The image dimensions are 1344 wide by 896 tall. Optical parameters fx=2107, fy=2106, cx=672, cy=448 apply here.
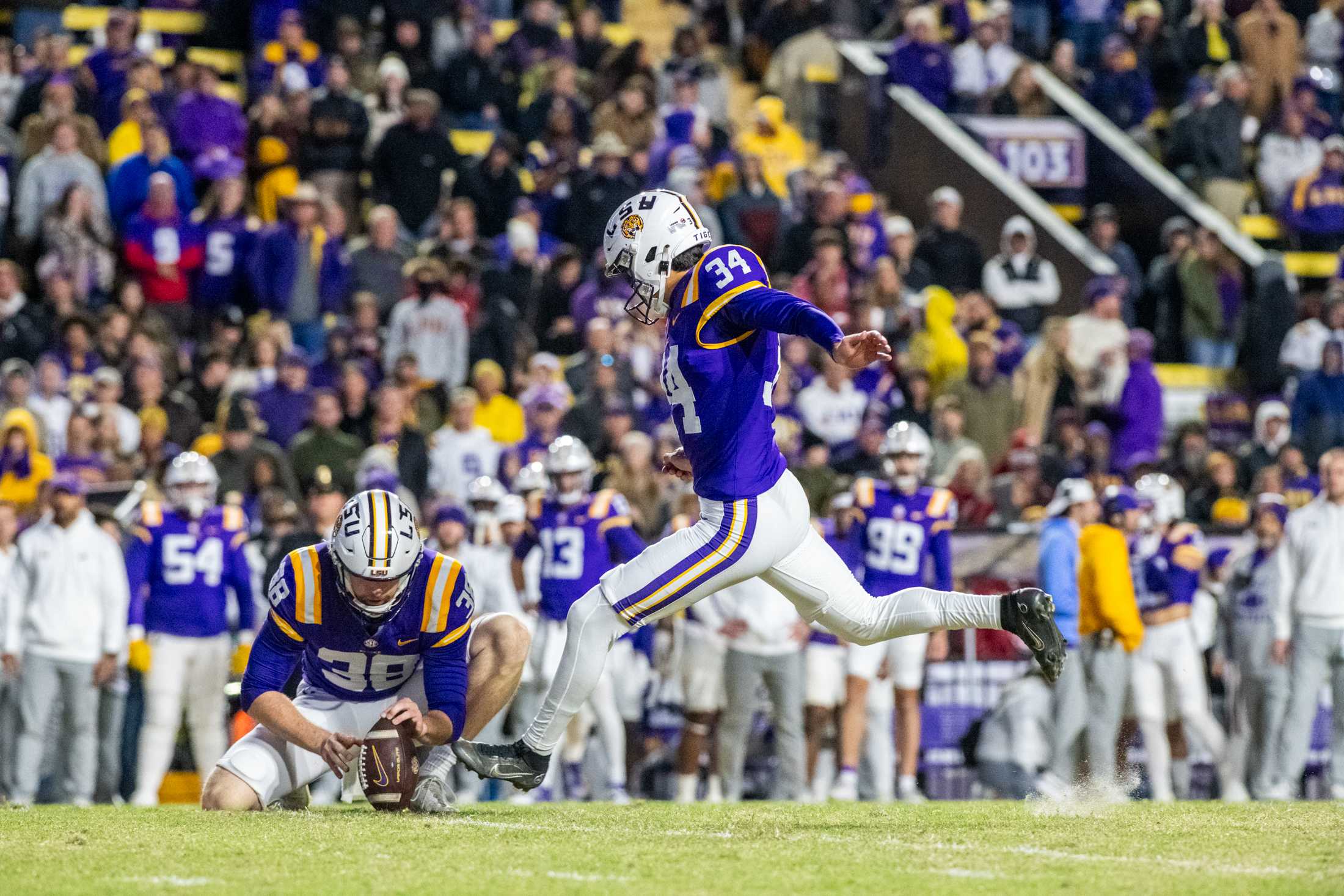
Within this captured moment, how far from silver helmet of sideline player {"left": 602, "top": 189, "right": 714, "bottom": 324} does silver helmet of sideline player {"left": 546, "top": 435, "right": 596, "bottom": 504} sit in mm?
5282

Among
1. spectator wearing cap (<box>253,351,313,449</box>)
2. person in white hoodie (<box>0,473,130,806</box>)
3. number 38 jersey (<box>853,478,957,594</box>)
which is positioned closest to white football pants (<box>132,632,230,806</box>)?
person in white hoodie (<box>0,473,130,806</box>)

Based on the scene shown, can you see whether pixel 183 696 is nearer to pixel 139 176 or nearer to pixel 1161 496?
pixel 139 176

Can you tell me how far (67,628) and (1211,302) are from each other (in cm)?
992

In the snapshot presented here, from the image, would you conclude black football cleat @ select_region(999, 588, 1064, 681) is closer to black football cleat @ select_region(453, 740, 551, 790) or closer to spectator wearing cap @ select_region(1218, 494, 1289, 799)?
black football cleat @ select_region(453, 740, 551, 790)

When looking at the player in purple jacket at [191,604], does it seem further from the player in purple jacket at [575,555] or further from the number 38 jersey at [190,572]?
the player in purple jacket at [575,555]

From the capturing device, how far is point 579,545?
1254cm

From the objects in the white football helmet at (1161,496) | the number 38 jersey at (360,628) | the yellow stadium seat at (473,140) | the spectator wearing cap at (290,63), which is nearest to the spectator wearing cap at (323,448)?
the spectator wearing cap at (290,63)

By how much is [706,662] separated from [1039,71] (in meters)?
8.87

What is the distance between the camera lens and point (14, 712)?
39.7 feet

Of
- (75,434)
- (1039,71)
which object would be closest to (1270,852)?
(75,434)

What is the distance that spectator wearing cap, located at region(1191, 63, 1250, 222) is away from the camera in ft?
62.7

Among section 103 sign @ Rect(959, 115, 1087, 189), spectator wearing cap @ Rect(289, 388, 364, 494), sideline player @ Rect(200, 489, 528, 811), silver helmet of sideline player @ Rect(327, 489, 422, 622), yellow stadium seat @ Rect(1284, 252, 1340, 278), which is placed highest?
section 103 sign @ Rect(959, 115, 1087, 189)

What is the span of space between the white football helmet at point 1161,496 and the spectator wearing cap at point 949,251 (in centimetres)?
350

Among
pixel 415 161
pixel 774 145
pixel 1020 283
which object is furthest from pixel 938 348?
pixel 415 161
